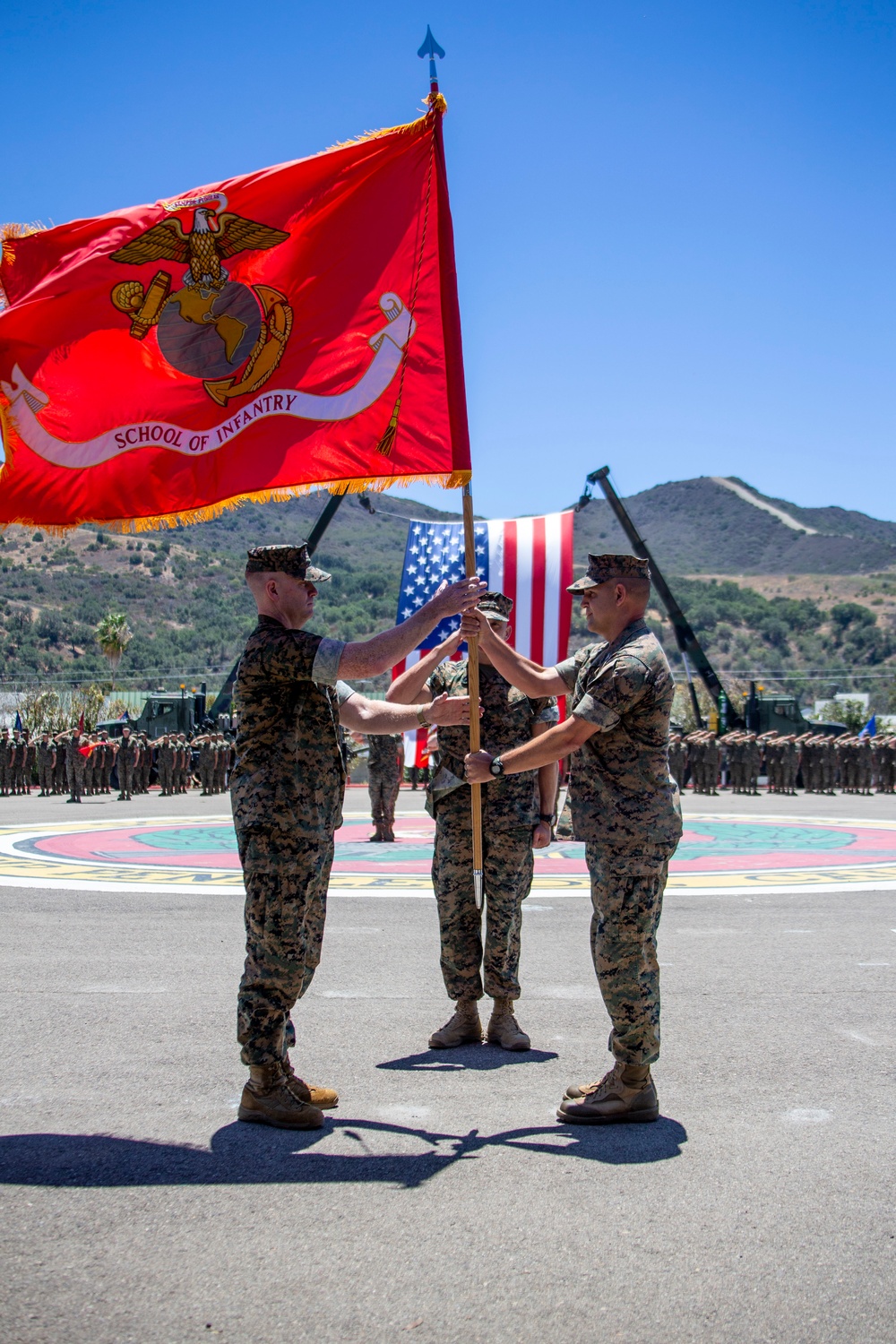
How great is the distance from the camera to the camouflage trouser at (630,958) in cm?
427

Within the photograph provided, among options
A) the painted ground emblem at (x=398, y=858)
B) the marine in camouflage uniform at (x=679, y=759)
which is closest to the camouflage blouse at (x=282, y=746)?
the painted ground emblem at (x=398, y=858)

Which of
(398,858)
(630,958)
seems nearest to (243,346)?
(630,958)

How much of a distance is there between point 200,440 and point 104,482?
476mm

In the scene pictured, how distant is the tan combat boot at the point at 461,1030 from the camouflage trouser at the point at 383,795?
357 inches

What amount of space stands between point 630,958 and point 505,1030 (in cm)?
124

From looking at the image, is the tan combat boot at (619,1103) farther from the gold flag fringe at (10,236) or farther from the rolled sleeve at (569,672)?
the gold flag fringe at (10,236)

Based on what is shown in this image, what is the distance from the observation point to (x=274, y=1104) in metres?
4.13

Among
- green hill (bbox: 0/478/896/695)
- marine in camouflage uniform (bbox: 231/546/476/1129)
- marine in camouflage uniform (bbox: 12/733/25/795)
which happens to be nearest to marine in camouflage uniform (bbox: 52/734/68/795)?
marine in camouflage uniform (bbox: 12/733/25/795)

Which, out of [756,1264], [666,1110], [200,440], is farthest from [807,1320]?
[200,440]

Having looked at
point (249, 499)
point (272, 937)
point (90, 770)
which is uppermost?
point (249, 499)

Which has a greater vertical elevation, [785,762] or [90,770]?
[785,762]

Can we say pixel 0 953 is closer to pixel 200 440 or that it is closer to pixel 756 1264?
pixel 200 440

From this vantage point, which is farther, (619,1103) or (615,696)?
(615,696)

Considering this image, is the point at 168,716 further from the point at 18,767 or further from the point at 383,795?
the point at 383,795
